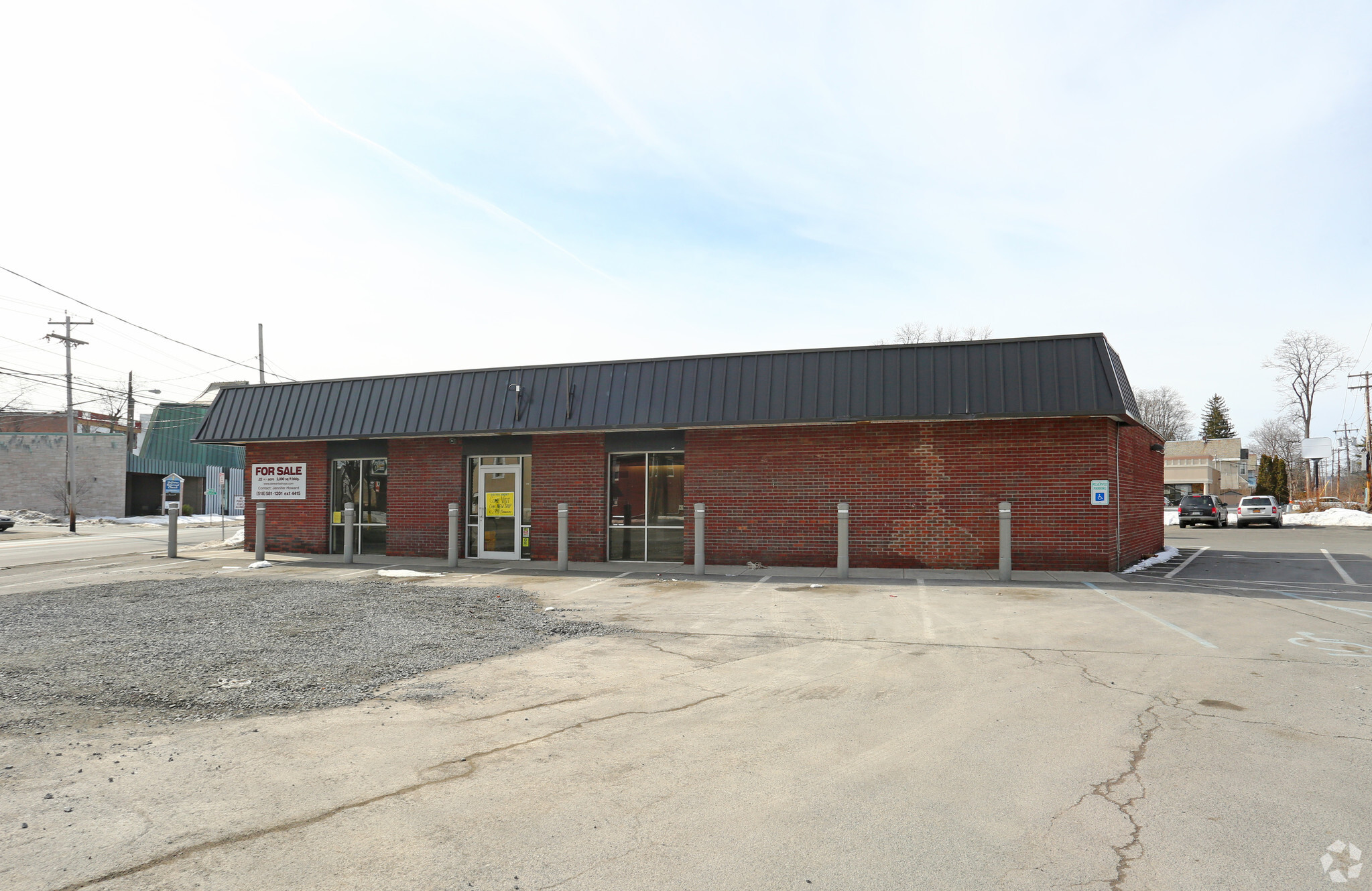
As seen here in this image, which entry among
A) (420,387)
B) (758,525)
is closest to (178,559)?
(420,387)

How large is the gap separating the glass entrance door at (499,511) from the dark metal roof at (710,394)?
1463 mm

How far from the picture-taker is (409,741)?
5.12 meters

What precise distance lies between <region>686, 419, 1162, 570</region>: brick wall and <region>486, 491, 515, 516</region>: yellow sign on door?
14.4ft

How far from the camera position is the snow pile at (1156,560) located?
51.2 ft

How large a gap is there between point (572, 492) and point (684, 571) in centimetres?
343

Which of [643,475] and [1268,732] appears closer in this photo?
[1268,732]

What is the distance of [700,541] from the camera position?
48.5 feet

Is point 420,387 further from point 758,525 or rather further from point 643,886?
point 643,886

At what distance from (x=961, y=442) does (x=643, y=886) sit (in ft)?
42.0

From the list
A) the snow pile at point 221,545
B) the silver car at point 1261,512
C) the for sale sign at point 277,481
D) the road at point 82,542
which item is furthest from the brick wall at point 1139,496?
the snow pile at point 221,545

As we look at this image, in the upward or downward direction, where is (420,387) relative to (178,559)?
upward

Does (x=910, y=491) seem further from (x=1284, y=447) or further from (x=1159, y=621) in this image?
(x=1284, y=447)

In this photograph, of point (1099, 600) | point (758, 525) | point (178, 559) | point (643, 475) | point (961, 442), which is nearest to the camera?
point (1099, 600)

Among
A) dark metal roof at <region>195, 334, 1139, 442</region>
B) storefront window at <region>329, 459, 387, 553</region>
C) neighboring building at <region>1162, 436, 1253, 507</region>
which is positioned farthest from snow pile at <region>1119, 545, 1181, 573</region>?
neighboring building at <region>1162, 436, 1253, 507</region>
